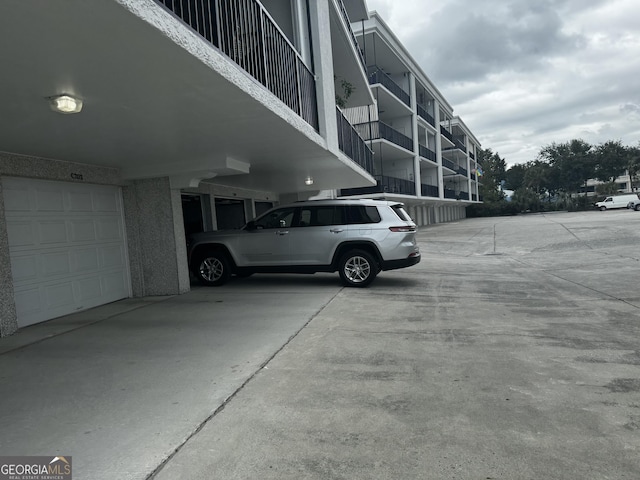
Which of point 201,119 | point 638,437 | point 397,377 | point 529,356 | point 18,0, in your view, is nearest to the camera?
point 18,0

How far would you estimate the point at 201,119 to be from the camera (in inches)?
195

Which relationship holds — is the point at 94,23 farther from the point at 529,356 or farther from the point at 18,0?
the point at 529,356

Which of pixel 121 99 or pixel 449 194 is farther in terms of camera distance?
pixel 449 194

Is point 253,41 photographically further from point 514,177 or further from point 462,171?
point 514,177

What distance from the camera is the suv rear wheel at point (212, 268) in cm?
948

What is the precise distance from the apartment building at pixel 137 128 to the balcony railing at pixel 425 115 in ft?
76.3

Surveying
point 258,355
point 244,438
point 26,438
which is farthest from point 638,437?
point 26,438

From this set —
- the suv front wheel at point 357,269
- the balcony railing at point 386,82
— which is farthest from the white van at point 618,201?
the suv front wheel at point 357,269

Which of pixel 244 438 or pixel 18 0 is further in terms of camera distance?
pixel 244 438

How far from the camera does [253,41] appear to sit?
16.8ft

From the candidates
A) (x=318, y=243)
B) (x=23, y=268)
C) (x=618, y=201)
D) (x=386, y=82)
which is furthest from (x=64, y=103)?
(x=618, y=201)

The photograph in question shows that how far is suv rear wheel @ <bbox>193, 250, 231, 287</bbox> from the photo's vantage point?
373 inches

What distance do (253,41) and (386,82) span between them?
2274 centimetres

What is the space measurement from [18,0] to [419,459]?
11.5 feet
